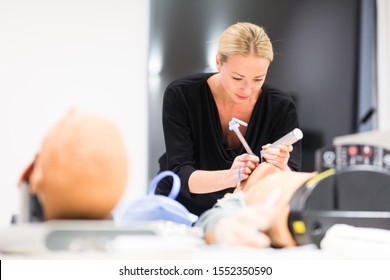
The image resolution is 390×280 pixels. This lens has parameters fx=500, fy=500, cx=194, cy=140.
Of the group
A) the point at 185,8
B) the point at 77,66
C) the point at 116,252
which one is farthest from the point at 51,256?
the point at 185,8

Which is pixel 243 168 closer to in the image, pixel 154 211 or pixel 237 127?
pixel 237 127

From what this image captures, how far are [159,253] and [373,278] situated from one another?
1.31ft

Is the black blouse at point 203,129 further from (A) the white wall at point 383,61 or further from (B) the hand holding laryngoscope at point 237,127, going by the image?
(A) the white wall at point 383,61

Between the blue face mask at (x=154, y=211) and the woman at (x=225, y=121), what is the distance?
7 cm

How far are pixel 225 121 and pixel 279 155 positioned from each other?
0.13 metres

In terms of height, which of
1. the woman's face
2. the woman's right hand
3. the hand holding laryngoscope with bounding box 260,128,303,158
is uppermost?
the woman's face

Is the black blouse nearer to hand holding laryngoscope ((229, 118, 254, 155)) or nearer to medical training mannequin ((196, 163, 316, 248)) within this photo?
hand holding laryngoscope ((229, 118, 254, 155))

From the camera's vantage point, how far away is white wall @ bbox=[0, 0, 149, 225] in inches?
39.5

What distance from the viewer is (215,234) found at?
2.52 ft

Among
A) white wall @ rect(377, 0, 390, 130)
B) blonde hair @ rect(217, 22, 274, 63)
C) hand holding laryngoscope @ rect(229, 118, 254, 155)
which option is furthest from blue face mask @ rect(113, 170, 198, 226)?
white wall @ rect(377, 0, 390, 130)

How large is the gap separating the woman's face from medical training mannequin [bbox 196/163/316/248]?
199 mm

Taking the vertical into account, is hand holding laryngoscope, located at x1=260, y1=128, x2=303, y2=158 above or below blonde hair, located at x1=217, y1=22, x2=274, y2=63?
below

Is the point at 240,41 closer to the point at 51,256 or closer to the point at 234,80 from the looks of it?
the point at 234,80

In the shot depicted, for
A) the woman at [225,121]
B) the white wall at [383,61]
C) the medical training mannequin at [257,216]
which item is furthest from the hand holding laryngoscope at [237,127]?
the white wall at [383,61]
